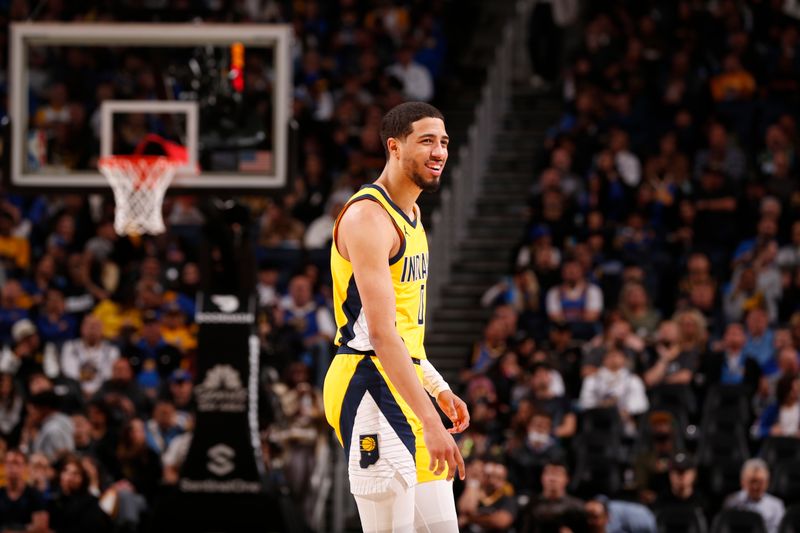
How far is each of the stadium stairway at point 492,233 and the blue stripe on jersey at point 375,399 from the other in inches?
425

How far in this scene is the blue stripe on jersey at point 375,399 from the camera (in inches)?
204

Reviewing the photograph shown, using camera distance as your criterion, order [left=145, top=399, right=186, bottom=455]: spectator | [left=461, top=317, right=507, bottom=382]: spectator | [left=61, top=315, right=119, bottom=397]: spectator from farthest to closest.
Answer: [left=61, top=315, right=119, bottom=397]: spectator → [left=461, top=317, right=507, bottom=382]: spectator → [left=145, top=399, right=186, bottom=455]: spectator

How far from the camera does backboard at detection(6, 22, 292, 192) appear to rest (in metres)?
11.3

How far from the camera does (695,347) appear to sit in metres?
13.9

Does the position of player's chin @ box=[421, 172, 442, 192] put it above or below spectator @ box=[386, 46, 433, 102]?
below

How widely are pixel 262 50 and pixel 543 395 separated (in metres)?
4.17

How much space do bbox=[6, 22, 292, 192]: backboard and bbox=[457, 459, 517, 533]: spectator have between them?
10.3ft

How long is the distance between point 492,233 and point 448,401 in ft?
42.1

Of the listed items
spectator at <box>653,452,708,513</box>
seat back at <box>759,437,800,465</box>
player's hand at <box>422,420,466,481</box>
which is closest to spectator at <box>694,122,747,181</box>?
seat back at <box>759,437,800,465</box>

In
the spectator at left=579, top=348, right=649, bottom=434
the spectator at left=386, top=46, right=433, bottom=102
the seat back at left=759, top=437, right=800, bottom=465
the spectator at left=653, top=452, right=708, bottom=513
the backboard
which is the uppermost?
the spectator at left=386, top=46, right=433, bottom=102

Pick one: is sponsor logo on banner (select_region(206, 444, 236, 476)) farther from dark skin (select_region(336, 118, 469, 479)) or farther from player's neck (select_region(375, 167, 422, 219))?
player's neck (select_region(375, 167, 422, 219))

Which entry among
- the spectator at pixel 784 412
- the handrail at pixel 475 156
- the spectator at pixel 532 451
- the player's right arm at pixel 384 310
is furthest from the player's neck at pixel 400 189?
the handrail at pixel 475 156

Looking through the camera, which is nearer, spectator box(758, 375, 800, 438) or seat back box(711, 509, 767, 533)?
seat back box(711, 509, 767, 533)

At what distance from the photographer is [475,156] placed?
18500mm
